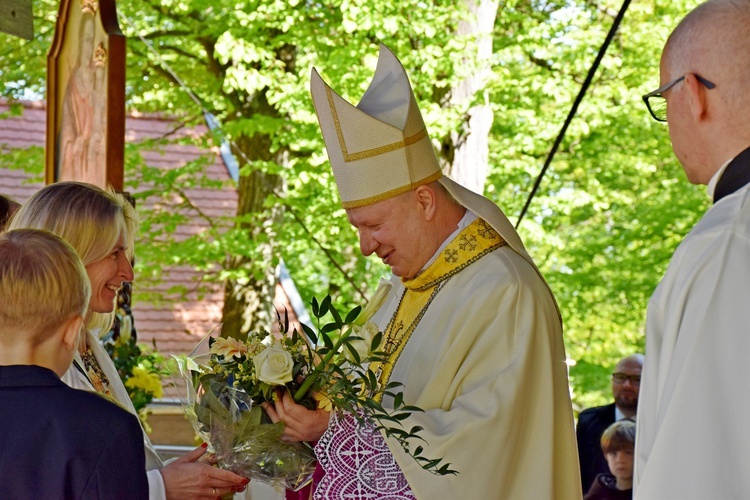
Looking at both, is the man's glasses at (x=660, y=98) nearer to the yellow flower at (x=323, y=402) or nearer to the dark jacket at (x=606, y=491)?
the yellow flower at (x=323, y=402)

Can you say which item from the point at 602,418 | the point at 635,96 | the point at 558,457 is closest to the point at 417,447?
the point at 558,457

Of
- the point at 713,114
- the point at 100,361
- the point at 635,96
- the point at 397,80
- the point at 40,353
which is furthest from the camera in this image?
the point at 635,96

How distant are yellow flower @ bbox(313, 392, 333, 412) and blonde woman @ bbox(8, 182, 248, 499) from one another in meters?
0.38

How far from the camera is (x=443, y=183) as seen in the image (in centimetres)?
368

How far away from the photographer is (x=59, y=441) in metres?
2.33

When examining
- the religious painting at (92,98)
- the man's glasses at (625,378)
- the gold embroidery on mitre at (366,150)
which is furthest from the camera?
the man's glasses at (625,378)

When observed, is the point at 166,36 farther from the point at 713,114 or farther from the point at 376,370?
the point at 713,114

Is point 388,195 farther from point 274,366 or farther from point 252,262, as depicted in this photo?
point 252,262

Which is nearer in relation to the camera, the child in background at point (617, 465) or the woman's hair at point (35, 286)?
the woman's hair at point (35, 286)

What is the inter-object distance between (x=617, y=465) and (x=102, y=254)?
11.7 ft

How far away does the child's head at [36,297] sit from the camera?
2365 mm

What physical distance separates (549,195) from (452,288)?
9.86 m

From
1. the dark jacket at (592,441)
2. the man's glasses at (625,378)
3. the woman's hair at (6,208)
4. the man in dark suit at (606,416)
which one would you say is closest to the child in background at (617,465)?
the dark jacket at (592,441)

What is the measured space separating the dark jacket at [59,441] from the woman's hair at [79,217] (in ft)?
2.91
